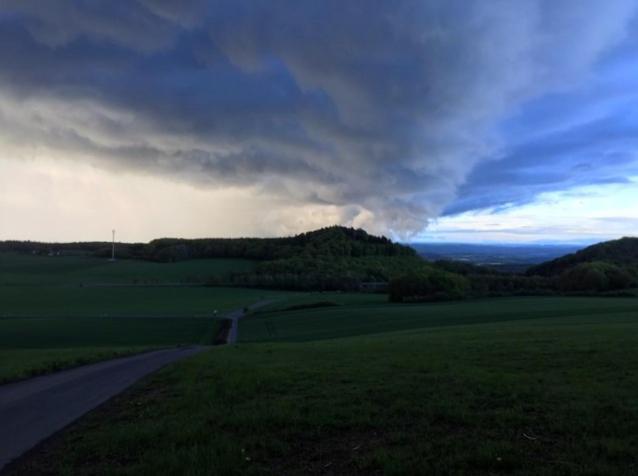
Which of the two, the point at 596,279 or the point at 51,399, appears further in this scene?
the point at 596,279

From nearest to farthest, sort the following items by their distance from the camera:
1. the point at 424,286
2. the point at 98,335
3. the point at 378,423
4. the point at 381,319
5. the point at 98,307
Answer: the point at 378,423 → the point at 98,335 → the point at 381,319 → the point at 98,307 → the point at 424,286

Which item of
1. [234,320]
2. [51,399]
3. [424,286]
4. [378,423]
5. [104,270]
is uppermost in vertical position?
[104,270]

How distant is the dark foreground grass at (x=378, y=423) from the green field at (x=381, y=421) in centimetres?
3

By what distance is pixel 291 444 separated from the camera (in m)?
7.73

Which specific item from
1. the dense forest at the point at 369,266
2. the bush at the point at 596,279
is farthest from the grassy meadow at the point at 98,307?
the bush at the point at 596,279

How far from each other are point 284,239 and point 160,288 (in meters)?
67.1

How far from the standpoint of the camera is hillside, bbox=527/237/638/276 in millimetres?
126875

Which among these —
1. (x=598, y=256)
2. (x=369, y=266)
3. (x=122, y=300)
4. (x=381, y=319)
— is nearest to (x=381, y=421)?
(x=381, y=319)

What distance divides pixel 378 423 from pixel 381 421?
103 mm

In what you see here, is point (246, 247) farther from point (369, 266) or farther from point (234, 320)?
point (234, 320)

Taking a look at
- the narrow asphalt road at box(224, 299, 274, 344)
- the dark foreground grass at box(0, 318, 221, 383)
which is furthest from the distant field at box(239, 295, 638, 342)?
the dark foreground grass at box(0, 318, 221, 383)

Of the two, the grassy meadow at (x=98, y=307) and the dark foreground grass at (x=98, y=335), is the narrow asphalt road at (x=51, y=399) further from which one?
the dark foreground grass at (x=98, y=335)

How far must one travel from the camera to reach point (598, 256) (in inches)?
5300

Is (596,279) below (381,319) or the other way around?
the other way around
